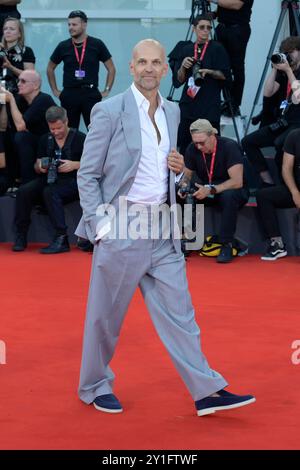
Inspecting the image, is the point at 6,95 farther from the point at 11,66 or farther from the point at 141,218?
the point at 141,218

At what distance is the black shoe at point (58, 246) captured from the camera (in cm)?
931

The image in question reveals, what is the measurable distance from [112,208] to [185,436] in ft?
3.34

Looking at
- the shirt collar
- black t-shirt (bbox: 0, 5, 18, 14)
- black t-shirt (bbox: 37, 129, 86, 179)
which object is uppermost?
black t-shirt (bbox: 0, 5, 18, 14)

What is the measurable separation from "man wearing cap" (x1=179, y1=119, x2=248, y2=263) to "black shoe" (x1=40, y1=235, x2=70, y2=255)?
126cm

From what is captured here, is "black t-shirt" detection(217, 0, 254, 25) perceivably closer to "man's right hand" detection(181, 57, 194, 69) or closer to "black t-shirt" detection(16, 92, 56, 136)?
"man's right hand" detection(181, 57, 194, 69)

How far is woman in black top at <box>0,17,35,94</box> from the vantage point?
10.1 meters

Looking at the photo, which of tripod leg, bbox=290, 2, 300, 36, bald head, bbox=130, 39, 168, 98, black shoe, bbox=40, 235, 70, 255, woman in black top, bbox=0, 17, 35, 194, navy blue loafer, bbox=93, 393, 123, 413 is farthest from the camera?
tripod leg, bbox=290, 2, 300, 36

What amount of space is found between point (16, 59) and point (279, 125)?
108 inches

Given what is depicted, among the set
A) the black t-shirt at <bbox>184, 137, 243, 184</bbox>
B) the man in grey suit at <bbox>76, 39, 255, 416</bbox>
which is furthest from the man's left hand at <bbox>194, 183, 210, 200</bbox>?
the man in grey suit at <bbox>76, 39, 255, 416</bbox>

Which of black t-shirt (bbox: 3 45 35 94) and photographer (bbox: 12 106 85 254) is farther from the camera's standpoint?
black t-shirt (bbox: 3 45 35 94)

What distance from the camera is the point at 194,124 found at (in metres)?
8.82

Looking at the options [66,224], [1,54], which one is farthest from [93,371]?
[1,54]

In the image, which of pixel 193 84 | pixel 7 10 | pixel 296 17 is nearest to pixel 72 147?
pixel 193 84

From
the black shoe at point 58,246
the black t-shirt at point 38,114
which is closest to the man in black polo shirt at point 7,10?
the black t-shirt at point 38,114
